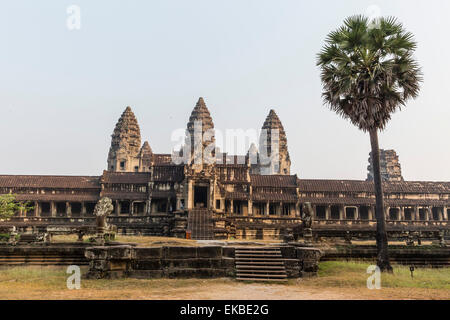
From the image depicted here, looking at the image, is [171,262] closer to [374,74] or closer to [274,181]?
[374,74]

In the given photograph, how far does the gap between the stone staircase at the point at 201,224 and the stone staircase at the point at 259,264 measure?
18.5m

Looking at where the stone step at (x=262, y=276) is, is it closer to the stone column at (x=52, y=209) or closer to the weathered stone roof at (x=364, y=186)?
the weathered stone roof at (x=364, y=186)

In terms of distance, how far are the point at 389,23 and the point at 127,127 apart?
188 feet

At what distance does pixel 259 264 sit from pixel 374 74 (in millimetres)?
9308

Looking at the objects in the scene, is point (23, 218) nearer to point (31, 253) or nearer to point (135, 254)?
point (31, 253)

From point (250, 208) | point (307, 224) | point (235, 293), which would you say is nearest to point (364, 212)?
point (250, 208)

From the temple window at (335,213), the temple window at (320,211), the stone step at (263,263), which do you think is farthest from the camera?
the temple window at (335,213)

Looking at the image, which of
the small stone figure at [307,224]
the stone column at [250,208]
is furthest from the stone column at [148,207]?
the small stone figure at [307,224]

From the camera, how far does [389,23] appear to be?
17156 mm

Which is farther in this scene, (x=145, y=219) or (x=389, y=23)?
(x=145, y=219)

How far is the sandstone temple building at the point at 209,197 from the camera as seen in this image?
39969mm

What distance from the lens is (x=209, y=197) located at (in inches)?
1542
